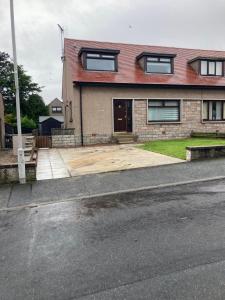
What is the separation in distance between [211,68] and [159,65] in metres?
4.68

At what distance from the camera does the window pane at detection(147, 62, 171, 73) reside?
23.0 m

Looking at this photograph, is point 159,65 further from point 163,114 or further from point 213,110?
point 213,110

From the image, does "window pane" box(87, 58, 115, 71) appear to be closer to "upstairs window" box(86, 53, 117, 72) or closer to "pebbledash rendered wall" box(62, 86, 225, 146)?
"upstairs window" box(86, 53, 117, 72)

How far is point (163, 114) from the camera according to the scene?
72.6 feet

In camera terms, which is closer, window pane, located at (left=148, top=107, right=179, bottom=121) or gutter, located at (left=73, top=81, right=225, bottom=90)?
gutter, located at (left=73, top=81, right=225, bottom=90)

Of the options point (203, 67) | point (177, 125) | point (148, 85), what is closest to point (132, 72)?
point (148, 85)

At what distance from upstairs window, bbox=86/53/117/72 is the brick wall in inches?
139

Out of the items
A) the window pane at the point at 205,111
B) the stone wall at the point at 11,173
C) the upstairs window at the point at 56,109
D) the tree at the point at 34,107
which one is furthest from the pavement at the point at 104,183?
the upstairs window at the point at 56,109

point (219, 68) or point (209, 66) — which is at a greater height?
point (209, 66)

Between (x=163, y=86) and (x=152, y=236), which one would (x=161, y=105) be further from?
(x=152, y=236)

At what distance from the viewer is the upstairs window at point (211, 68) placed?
24156 millimetres

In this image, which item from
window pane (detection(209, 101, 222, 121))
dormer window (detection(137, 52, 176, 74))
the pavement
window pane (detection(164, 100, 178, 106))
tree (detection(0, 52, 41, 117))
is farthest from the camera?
tree (detection(0, 52, 41, 117))

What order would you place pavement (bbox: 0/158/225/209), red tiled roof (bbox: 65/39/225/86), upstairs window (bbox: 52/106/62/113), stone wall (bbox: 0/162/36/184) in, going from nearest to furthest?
pavement (bbox: 0/158/225/209), stone wall (bbox: 0/162/36/184), red tiled roof (bbox: 65/39/225/86), upstairs window (bbox: 52/106/62/113)

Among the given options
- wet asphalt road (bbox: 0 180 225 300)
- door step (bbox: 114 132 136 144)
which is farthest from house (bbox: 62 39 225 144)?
wet asphalt road (bbox: 0 180 225 300)
